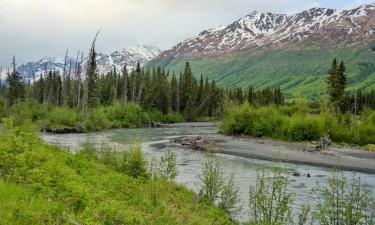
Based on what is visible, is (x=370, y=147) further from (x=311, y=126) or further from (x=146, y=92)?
(x=146, y=92)

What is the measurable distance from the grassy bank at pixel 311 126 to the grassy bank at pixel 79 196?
47937mm

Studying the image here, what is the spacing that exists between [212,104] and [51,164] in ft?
428

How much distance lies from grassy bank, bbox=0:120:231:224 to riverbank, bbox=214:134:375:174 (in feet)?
74.1

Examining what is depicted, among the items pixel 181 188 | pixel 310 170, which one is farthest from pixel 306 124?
pixel 181 188

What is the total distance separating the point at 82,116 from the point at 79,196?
7986 centimetres

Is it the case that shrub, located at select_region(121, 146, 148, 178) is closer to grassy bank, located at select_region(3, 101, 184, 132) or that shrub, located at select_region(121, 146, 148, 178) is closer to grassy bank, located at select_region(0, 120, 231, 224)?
grassy bank, located at select_region(0, 120, 231, 224)

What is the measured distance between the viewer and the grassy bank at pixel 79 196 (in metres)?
10.1

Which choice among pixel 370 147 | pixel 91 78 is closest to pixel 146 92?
pixel 91 78

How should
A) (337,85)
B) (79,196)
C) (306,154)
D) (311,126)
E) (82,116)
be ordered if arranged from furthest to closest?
(82,116) < (337,85) < (311,126) < (306,154) < (79,196)

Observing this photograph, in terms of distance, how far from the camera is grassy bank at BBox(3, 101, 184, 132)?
3290 inches

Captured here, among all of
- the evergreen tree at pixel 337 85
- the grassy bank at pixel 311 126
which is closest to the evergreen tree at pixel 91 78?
the grassy bank at pixel 311 126

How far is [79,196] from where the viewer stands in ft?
39.3

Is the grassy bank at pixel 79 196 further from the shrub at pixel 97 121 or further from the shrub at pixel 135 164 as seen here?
the shrub at pixel 97 121

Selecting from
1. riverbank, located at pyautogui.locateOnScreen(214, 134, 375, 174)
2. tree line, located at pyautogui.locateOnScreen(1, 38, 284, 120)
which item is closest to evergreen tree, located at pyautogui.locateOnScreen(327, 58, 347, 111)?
riverbank, located at pyautogui.locateOnScreen(214, 134, 375, 174)
